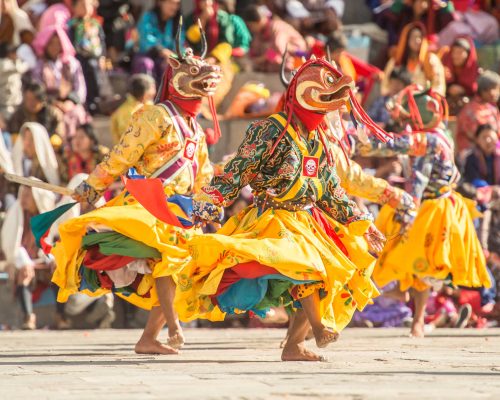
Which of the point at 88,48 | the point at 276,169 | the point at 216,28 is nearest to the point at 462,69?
the point at 216,28

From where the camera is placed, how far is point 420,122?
34.7ft

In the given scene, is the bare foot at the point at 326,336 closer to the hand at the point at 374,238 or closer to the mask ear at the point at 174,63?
the hand at the point at 374,238

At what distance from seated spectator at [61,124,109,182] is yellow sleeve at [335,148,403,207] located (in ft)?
12.1

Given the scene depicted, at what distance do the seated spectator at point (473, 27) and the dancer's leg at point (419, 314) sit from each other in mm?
4904

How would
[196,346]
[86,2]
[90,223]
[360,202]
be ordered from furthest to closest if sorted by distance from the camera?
[86,2], [360,202], [196,346], [90,223]

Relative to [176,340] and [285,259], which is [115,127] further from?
[285,259]

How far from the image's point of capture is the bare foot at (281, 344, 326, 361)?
7730 mm

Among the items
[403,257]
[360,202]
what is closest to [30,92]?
[360,202]

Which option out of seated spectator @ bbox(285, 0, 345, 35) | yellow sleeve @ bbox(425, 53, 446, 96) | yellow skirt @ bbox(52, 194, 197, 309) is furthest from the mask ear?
seated spectator @ bbox(285, 0, 345, 35)

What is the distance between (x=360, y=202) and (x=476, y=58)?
11.2 ft

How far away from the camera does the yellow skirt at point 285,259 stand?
746cm

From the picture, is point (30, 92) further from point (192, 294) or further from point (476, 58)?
point (192, 294)

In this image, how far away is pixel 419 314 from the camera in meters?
10.6

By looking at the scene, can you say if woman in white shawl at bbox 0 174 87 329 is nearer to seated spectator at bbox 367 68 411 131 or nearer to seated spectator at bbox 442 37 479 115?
seated spectator at bbox 367 68 411 131
